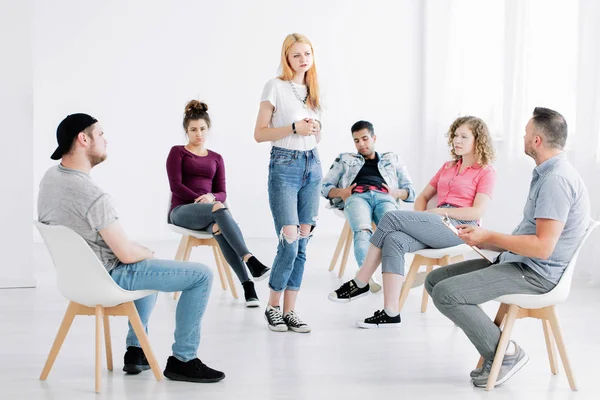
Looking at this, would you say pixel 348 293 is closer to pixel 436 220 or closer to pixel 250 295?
pixel 436 220

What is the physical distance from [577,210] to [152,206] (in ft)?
16.9

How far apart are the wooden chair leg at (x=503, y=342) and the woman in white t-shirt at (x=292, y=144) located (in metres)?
1.13

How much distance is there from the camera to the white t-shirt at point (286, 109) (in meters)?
3.70

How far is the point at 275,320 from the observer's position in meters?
3.91

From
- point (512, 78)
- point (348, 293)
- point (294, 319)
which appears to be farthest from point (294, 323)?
point (512, 78)

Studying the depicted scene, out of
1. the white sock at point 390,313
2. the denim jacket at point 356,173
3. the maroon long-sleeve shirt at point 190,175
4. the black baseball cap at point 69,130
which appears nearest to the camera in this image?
the black baseball cap at point 69,130

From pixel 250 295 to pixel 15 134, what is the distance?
178 cm

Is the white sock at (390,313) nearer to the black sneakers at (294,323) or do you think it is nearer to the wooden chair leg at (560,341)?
the black sneakers at (294,323)

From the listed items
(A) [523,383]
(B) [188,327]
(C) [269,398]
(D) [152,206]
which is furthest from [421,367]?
(D) [152,206]

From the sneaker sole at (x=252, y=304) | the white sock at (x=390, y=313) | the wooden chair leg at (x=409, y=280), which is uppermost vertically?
the wooden chair leg at (x=409, y=280)

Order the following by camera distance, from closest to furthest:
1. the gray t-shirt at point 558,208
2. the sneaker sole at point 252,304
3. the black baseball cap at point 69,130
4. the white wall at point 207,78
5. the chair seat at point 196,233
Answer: the gray t-shirt at point 558,208
the black baseball cap at point 69,130
the sneaker sole at point 252,304
the chair seat at point 196,233
the white wall at point 207,78

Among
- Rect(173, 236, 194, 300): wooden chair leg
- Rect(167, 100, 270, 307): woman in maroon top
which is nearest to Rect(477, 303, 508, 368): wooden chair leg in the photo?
Rect(167, 100, 270, 307): woman in maroon top

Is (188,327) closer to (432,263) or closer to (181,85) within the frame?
(432,263)

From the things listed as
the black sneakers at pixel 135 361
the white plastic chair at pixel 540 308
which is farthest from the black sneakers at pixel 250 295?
the white plastic chair at pixel 540 308
